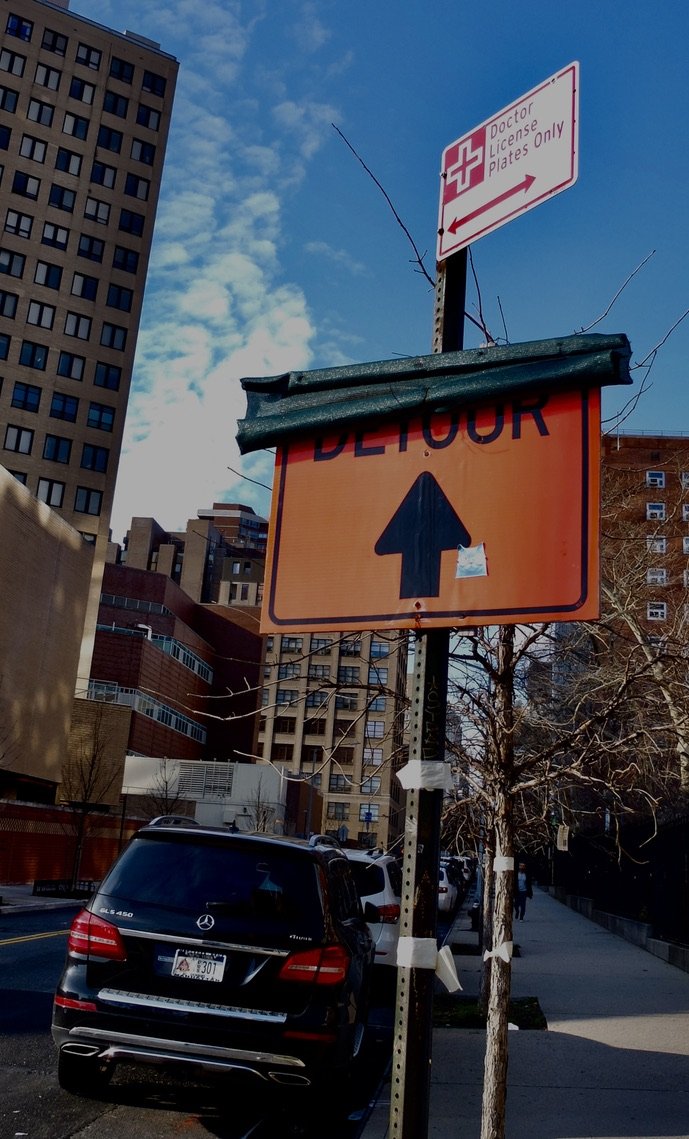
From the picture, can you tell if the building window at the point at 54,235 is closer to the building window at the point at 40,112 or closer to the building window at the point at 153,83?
the building window at the point at 40,112

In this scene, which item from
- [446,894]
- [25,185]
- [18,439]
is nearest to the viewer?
[446,894]

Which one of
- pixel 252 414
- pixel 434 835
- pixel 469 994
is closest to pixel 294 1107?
pixel 434 835

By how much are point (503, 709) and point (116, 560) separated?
12209 centimetres

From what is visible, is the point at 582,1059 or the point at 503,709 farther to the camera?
the point at 582,1059

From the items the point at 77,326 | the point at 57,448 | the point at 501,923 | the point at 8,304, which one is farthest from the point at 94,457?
the point at 501,923

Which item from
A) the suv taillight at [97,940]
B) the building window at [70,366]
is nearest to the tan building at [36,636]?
the building window at [70,366]

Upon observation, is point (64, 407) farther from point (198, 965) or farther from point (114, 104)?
point (198, 965)

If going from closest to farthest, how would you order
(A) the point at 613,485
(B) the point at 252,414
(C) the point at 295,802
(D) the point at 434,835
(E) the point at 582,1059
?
(D) the point at 434,835, (B) the point at 252,414, (E) the point at 582,1059, (A) the point at 613,485, (C) the point at 295,802

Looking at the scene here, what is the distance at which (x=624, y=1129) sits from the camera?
640 centimetres

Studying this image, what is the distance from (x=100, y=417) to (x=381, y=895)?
5649cm

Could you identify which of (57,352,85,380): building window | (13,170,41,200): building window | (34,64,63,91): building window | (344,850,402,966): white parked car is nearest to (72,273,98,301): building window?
(57,352,85,380): building window

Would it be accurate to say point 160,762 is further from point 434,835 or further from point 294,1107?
point 434,835

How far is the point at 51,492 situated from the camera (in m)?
63.2

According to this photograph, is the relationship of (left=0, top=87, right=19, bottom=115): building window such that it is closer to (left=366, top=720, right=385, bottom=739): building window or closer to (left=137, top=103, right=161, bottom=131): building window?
(left=137, top=103, right=161, bottom=131): building window
